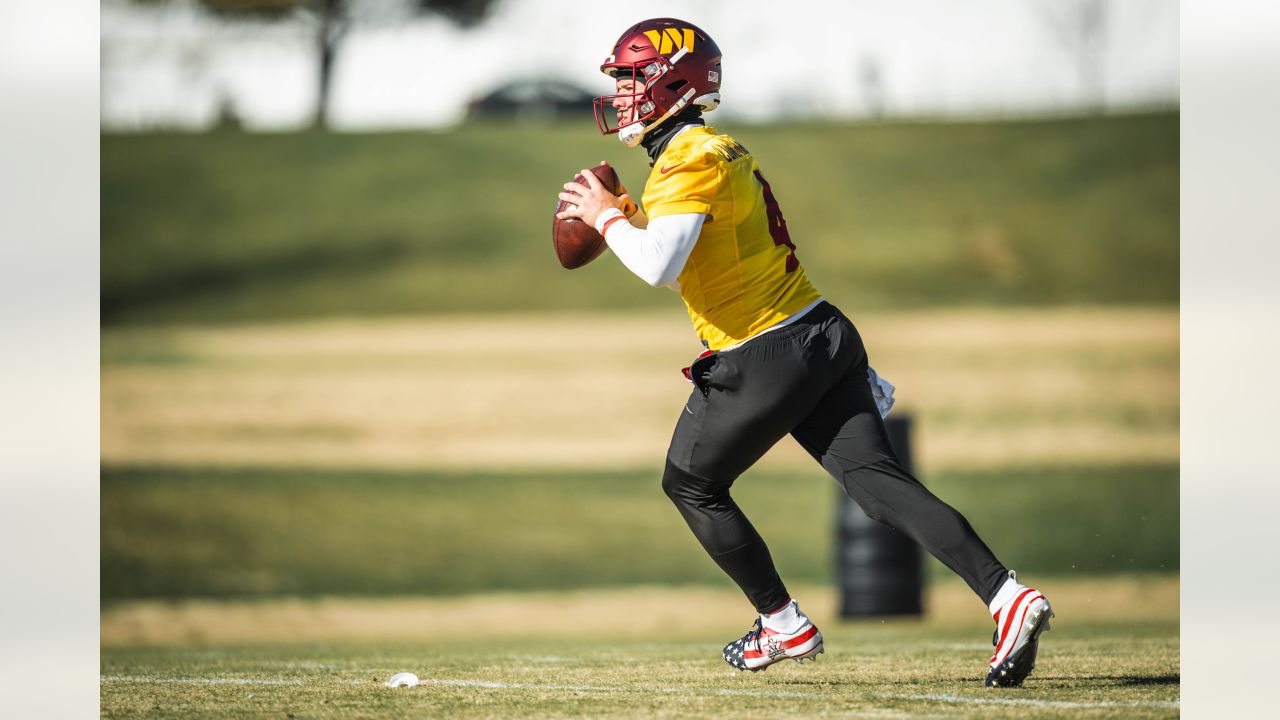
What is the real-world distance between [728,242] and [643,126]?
52cm

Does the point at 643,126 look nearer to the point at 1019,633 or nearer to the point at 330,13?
the point at 1019,633

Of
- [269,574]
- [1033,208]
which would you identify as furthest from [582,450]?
[1033,208]

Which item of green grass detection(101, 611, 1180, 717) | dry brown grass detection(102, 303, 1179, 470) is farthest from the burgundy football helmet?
dry brown grass detection(102, 303, 1179, 470)

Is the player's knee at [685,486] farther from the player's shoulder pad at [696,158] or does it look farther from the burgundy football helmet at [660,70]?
the burgundy football helmet at [660,70]

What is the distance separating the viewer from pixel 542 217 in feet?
105

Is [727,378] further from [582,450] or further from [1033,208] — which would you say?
[1033,208]

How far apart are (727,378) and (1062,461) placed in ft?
46.9

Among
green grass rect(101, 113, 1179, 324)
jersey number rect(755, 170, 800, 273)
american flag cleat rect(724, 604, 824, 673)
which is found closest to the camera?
jersey number rect(755, 170, 800, 273)

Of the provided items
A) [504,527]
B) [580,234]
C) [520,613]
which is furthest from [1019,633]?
[504,527]

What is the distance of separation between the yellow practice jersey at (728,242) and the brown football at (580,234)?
0.24 metres

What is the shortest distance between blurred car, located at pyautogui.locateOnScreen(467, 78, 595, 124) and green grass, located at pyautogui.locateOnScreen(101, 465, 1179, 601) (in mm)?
19922

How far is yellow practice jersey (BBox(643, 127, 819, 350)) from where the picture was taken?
4.26m

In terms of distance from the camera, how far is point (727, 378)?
4.41 m

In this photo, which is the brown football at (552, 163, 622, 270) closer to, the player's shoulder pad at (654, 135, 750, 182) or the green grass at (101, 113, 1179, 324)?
the player's shoulder pad at (654, 135, 750, 182)
